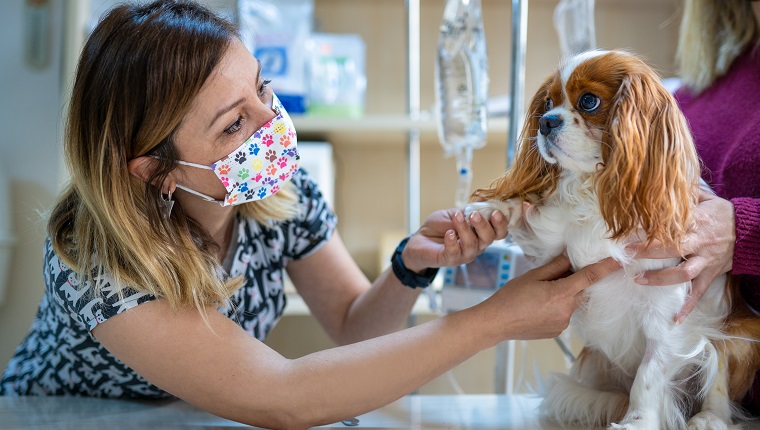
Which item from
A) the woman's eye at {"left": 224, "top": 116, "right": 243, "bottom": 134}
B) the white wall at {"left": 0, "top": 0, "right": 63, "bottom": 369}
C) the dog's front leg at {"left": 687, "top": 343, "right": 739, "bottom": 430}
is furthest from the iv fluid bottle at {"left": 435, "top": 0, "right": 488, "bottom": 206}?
the white wall at {"left": 0, "top": 0, "right": 63, "bottom": 369}

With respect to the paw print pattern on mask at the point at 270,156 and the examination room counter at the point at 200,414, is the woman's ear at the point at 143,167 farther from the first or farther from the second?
the examination room counter at the point at 200,414

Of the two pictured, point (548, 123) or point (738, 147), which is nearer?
point (548, 123)

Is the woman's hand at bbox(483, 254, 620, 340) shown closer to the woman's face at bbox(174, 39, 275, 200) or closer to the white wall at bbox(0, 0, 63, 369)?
the woman's face at bbox(174, 39, 275, 200)

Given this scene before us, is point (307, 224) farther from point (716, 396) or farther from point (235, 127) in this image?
point (716, 396)

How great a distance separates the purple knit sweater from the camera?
1.11 m

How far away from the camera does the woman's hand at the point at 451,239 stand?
3.88ft

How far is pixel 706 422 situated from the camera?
111cm

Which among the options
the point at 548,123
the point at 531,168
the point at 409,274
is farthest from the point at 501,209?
the point at 409,274

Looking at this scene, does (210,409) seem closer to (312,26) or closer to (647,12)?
(312,26)

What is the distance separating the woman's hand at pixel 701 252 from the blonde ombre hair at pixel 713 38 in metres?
0.44

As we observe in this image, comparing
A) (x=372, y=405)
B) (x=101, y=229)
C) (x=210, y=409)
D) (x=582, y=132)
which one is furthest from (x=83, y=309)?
(x=582, y=132)

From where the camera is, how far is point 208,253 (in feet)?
4.27

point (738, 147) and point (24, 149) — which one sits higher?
point (738, 147)

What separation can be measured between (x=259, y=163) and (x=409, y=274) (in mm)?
367
